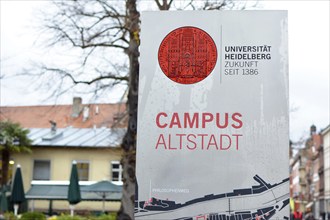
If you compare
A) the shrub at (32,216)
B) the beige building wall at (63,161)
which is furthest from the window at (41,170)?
the shrub at (32,216)

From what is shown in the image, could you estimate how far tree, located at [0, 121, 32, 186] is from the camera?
34.1 metres

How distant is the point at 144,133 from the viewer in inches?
205

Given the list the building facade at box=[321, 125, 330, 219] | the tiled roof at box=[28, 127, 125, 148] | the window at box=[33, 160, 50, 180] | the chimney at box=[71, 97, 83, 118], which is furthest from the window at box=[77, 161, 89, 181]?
the building facade at box=[321, 125, 330, 219]

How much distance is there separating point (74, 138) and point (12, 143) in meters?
4.12

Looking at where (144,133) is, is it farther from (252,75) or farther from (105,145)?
(105,145)

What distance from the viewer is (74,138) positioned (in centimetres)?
3656

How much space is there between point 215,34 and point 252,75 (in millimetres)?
514

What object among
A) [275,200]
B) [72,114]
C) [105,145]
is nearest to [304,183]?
[72,114]

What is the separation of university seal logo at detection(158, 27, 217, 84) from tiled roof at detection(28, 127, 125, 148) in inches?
1139

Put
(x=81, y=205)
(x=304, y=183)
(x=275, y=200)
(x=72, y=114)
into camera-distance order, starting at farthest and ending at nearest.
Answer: (x=304, y=183)
(x=72, y=114)
(x=81, y=205)
(x=275, y=200)

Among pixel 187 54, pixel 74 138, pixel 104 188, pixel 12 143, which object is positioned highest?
pixel 74 138

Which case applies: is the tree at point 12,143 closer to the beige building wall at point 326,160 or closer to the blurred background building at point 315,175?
the blurred background building at point 315,175

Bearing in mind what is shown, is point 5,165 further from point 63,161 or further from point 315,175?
point 315,175

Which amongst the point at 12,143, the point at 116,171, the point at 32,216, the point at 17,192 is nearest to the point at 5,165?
the point at 12,143
